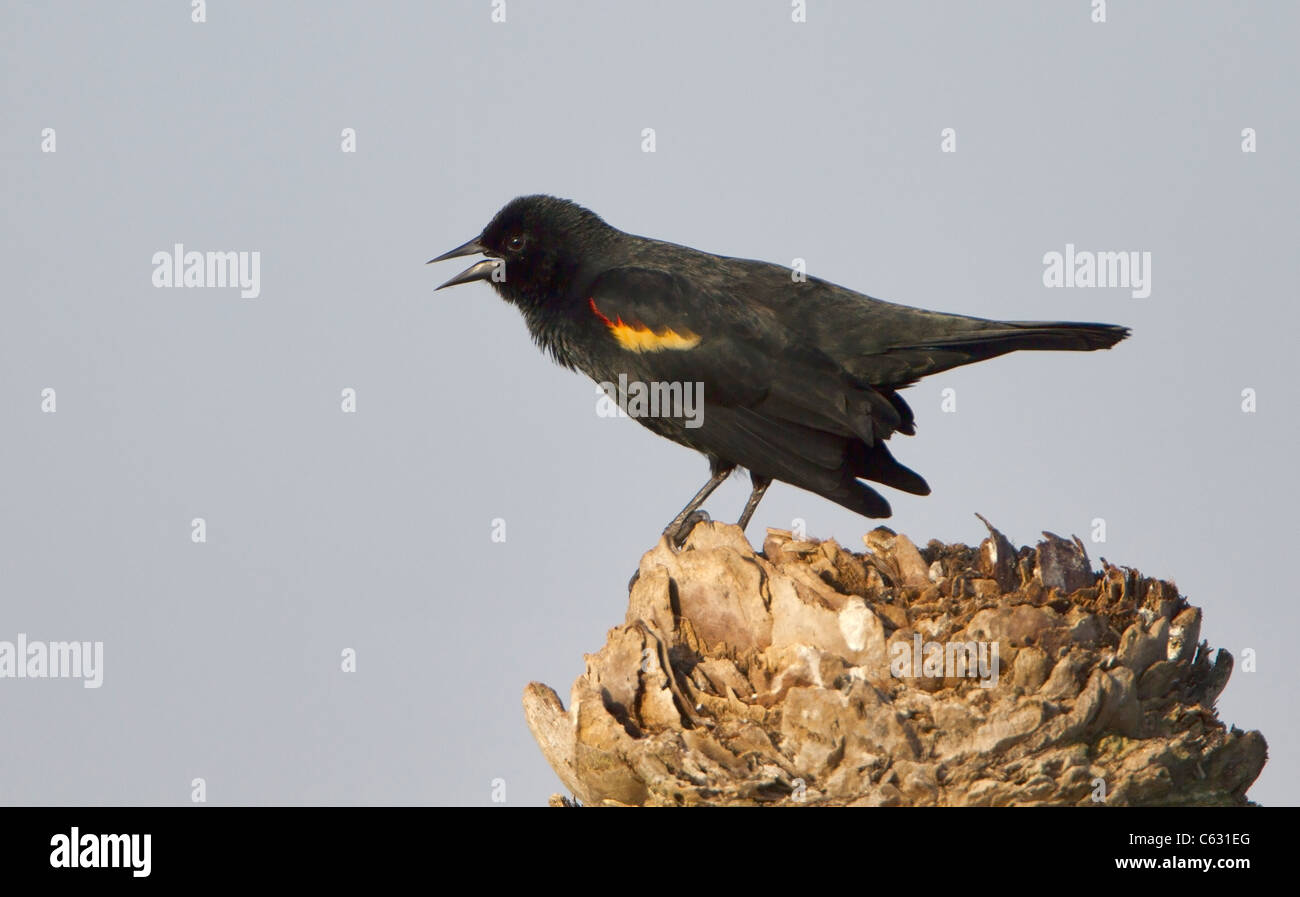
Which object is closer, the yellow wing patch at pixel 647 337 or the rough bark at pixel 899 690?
the rough bark at pixel 899 690

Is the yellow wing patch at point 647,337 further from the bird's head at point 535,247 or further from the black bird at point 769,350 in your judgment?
the bird's head at point 535,247

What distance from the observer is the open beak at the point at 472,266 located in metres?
9.10

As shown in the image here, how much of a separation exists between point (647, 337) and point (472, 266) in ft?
5.86

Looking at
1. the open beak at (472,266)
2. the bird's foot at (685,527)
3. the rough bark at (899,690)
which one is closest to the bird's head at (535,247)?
the open beak at (472,266)

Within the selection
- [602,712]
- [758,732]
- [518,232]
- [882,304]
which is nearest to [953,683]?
[758,732]

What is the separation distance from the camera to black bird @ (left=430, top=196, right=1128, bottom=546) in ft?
24.2

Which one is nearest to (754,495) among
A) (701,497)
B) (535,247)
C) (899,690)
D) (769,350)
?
(701,497)

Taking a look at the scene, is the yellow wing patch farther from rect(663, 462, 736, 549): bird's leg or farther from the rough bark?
the rough bark

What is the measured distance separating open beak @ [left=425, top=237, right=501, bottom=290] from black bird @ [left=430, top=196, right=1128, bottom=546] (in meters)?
0.56

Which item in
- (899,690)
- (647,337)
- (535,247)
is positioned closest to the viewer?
(899,690)

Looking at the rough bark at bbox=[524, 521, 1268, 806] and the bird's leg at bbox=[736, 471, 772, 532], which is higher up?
the bird's leg at bbox=[736, 471, 772, 532]

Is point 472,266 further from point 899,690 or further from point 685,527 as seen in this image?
point 899,690

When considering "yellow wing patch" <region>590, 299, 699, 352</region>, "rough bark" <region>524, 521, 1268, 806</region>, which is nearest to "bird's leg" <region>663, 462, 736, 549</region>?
"yellow wing patch" <region>590, 299, 699, 352</region>

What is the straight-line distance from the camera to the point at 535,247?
29.4 ft
